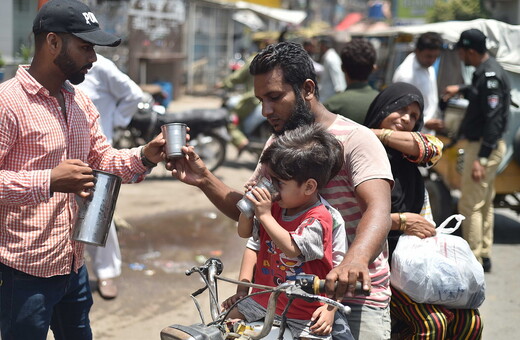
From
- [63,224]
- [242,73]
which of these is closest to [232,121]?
[242,73]

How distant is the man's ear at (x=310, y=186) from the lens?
240 cm

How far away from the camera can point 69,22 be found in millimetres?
2725

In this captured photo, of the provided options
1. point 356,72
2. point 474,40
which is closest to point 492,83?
point 474,40

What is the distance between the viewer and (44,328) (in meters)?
2.87

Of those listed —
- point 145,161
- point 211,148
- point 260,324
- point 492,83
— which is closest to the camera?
point 260,324

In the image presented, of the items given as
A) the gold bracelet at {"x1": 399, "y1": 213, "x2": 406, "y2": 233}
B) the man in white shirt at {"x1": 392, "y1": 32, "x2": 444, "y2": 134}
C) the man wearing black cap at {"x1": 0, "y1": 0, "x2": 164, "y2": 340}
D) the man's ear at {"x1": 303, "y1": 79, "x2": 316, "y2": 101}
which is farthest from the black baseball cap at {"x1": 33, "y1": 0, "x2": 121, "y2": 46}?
the man in white shirt at {"x1": 392, "y1": 32, "x2": 444, "y2": 134}

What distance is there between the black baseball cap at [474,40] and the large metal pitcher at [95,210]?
4.24m

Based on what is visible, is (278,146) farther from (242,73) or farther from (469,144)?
(242,73)

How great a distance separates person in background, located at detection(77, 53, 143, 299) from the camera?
16.6 ft

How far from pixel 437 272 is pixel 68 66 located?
1.74 metres

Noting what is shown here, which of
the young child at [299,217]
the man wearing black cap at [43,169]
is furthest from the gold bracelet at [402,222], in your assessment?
the man wearing black cap at [43,169]

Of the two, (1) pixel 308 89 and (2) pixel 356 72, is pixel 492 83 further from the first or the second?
(1) pixel 308 89

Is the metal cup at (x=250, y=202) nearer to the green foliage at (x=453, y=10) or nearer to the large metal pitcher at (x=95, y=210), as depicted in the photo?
the large metal pitcher at (x=95, y=210)

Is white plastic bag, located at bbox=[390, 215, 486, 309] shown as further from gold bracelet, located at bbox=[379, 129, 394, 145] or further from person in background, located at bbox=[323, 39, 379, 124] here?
person in background, located at bbox=[323, 39, 379, 124]
